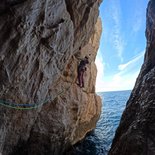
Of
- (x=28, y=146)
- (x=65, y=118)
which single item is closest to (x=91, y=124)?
(x=65, y=118)

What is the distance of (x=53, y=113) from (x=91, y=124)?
32.3 feet

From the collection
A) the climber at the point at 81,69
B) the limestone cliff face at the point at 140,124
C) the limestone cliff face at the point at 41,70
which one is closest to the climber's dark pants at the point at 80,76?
the climber at the point at 81,69

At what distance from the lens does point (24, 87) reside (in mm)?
11906

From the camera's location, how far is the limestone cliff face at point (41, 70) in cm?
991

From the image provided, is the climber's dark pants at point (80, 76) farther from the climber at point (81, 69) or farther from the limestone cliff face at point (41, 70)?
the limestone cliff face at point (41, 70)

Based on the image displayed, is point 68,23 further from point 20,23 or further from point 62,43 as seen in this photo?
point 20,23

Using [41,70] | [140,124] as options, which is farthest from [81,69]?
[140,124]

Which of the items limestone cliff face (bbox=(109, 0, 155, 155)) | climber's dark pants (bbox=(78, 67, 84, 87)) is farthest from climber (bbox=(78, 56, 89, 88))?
limestone cliff face (bbox=(109, 0, 155, 155))

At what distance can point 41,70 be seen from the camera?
12.3 meters

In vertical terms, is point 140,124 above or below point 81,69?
below

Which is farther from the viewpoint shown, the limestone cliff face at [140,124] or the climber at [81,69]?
the climber at [81,69]

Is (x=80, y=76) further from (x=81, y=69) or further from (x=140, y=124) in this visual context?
(x=140, y=124)

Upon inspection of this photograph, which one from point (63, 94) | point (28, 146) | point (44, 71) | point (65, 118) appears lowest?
point (28, 146)

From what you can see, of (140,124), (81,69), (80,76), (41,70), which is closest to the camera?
(140,124)
